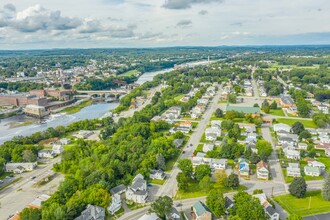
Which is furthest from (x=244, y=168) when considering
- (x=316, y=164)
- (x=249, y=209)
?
(x=249, y=209)

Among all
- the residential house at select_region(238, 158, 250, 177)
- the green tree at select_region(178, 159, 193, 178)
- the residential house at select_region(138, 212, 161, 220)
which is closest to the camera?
the residential house at select_region(138, 212, 161, 220)

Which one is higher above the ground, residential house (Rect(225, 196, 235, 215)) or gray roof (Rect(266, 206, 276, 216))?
residential house (Rect(225, 196, 235, 215))

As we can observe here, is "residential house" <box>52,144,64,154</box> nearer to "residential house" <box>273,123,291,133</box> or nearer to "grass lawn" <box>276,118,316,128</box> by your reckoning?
"residential house" <box>273,123,291,133</box>

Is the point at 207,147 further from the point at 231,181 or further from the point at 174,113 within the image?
the point at 174,113

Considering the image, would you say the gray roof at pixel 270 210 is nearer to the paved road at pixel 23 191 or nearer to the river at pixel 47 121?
the paved road at pixel 23 191

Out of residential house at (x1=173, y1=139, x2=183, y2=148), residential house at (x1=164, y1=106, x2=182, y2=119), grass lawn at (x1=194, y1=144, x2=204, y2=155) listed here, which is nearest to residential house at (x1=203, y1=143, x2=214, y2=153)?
grass lawn at (x1=194, y1=144, x2=204, y2=155)

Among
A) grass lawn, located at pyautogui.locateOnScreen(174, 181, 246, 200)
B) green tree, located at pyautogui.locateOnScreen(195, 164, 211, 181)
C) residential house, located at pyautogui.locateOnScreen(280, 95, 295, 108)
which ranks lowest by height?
grass lawn, located at pyautogui.locateOnScreen(174, 181, 246, 200)

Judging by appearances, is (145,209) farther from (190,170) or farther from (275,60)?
(275,60)

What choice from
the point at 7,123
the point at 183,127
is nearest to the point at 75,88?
the point at 7,123
